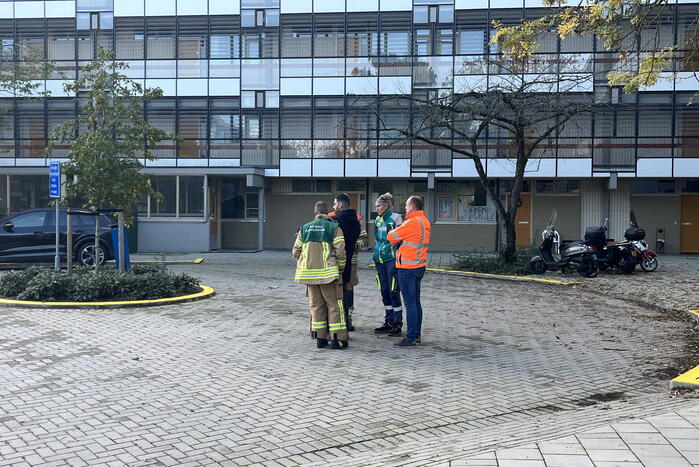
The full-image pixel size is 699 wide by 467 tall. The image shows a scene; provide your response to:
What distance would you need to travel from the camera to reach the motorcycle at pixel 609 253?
17453mm

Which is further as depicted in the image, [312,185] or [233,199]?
[312,185]

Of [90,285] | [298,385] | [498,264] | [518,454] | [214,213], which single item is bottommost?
[298,385]

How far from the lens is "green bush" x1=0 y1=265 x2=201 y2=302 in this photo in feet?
38.6

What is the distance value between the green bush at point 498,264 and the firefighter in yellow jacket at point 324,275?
1028 centimetres

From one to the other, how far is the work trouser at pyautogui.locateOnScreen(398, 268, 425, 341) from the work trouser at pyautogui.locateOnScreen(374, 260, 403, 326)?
1.60 feet

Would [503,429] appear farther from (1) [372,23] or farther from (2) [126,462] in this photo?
(1) [372,23]

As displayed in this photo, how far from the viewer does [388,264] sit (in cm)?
905

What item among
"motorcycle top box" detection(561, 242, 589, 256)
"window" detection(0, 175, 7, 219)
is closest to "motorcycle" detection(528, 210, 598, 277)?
"motorcycle top box" detection(561, 242, 589, 256)

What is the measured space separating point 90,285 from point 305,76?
17095 millimetres

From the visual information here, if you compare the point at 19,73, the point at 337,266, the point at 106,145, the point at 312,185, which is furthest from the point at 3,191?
the point at 337,266

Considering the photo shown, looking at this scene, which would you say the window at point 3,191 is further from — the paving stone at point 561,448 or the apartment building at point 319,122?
the paving stone at point 561,448

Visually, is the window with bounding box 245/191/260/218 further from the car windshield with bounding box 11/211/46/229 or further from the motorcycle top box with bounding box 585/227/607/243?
the motorcycle top box with bounding box 585/227/607/243

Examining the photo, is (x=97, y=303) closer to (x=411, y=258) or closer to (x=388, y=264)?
(x=388, y=264)

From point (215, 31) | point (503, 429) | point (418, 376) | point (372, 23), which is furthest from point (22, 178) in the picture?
point (503, 429)
